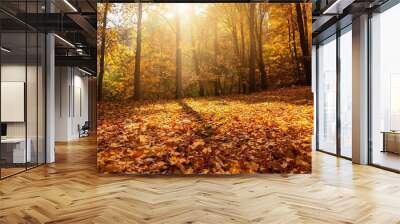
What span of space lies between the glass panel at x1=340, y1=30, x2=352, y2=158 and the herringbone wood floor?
1847mm

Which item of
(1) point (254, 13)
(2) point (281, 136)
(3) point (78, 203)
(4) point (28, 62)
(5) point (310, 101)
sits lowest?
(3) point (78, 203)

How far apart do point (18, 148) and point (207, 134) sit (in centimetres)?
351

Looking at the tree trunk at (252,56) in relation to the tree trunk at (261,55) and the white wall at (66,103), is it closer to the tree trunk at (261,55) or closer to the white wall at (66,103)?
the tree trunk at (261,55)

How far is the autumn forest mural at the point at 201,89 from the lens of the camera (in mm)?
6844

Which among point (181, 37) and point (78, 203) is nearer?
point (78, 203)

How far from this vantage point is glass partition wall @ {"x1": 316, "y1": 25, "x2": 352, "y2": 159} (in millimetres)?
9062

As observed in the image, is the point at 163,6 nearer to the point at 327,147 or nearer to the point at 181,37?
the point at 181,37

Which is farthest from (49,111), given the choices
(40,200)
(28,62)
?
(40,200)

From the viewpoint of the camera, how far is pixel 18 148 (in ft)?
23.4

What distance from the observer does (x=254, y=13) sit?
698cm

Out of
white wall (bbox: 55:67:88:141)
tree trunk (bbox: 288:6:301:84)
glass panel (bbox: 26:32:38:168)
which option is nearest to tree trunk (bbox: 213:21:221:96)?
tree trunk (bbox: 288:6:301:84)

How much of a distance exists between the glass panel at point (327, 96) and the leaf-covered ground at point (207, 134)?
3574 millimetres

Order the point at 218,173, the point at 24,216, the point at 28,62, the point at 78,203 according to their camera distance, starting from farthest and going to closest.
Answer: the point at 28,62 < the point at 218,173 < the point at 78,203 < the point at 24,216

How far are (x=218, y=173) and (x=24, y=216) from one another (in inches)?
136
